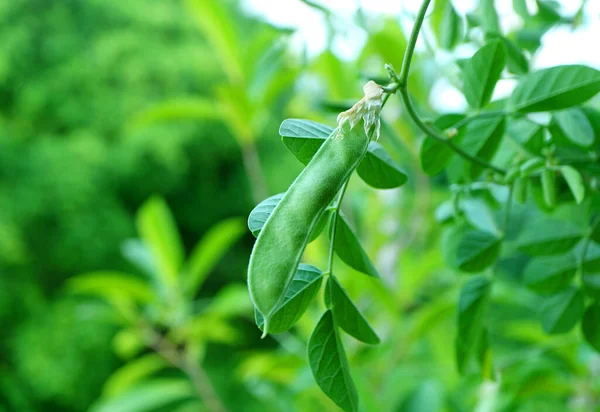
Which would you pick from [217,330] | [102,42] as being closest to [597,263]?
[217,330]

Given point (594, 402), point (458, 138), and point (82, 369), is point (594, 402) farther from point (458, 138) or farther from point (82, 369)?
point (82, 369)

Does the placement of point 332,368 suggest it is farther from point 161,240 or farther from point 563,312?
point 161,240

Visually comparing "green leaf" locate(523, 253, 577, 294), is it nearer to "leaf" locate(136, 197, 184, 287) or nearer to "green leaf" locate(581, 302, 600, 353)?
"green leaf" locate(581, 302, 600, 353)

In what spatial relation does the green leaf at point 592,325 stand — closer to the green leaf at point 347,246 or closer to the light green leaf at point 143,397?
the green leaf at point 347,246

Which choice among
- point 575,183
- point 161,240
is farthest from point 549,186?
point 161,240

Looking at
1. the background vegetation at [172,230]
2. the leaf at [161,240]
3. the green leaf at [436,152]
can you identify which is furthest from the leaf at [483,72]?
the leaf at [161,240]

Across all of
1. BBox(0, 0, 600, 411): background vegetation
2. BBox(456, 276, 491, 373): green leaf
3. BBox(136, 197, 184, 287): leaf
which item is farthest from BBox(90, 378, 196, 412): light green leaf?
BBox(456, 276, 491, 373): green leaf
